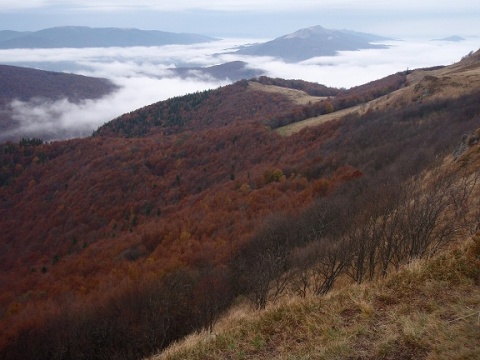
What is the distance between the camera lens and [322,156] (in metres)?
60.1

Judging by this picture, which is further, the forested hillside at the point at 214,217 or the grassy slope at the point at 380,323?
the forested hillside at the point at 214,217

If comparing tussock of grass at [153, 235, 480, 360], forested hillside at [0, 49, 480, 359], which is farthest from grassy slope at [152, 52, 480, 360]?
forested hillside at [0, 49, 480, 359]

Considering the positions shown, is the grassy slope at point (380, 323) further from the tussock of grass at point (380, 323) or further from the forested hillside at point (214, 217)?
the forested hillside at point (214, 217)

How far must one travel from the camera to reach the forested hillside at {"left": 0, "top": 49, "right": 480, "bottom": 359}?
16828 millimetres

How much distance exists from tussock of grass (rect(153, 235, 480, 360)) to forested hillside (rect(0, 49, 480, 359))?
2598mm

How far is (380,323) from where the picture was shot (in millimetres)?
7176

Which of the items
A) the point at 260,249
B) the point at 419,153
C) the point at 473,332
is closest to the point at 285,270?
the point at 260,249

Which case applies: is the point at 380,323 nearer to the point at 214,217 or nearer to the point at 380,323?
the point at 380,323

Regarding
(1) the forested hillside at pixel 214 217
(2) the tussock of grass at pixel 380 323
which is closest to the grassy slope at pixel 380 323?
(2) the tussock of grass at pixel 380 323

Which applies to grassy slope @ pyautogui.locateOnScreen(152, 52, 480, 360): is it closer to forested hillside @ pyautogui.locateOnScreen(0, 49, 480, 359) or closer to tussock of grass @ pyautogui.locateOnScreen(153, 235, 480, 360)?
tussock of grass @ pyautogui.locateOnScreen(153, 235, 480, 360)

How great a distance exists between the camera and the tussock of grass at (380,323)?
Result: 6289 mm

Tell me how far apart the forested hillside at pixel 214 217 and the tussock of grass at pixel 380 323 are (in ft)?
8.52

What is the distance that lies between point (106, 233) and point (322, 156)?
4620cm

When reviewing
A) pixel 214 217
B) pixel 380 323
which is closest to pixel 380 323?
pixel 380 323
